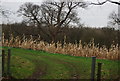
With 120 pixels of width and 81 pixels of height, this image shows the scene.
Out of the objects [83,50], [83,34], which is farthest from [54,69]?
[83,34]

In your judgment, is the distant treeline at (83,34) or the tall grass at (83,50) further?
the distant treeline at (83,34)

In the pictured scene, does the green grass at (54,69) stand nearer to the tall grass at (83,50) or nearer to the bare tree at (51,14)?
the tall grass at (83,50)

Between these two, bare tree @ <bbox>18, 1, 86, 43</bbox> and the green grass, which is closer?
the green grass

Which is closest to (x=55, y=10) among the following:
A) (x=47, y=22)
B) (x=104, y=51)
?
(x=47, y=22)

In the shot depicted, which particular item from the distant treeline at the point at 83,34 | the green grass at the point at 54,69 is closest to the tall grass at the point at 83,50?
the green grass at the point at 54,69

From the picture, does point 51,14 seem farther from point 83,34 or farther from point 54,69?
point 54,69

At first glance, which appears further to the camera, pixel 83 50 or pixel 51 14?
pixel 51 14

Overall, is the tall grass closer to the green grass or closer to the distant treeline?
the green grass

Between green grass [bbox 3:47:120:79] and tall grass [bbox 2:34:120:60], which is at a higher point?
tall grass [bbox 2:34:120:60]

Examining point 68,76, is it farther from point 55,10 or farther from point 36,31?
point 55,10

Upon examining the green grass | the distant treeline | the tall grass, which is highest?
the distant treeline

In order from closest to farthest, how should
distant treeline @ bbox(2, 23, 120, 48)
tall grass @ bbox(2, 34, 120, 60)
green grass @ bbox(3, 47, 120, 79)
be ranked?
1. green grass @ bbox(3, 47, 120, 79)
2. tall grass @ bbox(2, 34, 120, 60)
3. distant treeline @ bbox(2, 23, 120, 48)

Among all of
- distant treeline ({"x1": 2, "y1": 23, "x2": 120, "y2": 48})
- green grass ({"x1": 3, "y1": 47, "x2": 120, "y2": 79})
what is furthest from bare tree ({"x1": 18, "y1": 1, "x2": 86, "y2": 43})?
green grass ({"x1": 3, "y1": 47, "x2": 120, "y2": 79})

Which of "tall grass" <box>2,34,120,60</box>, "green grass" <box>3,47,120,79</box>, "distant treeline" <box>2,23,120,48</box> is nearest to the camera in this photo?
"green grass" <box>3,47,120,79</box>
